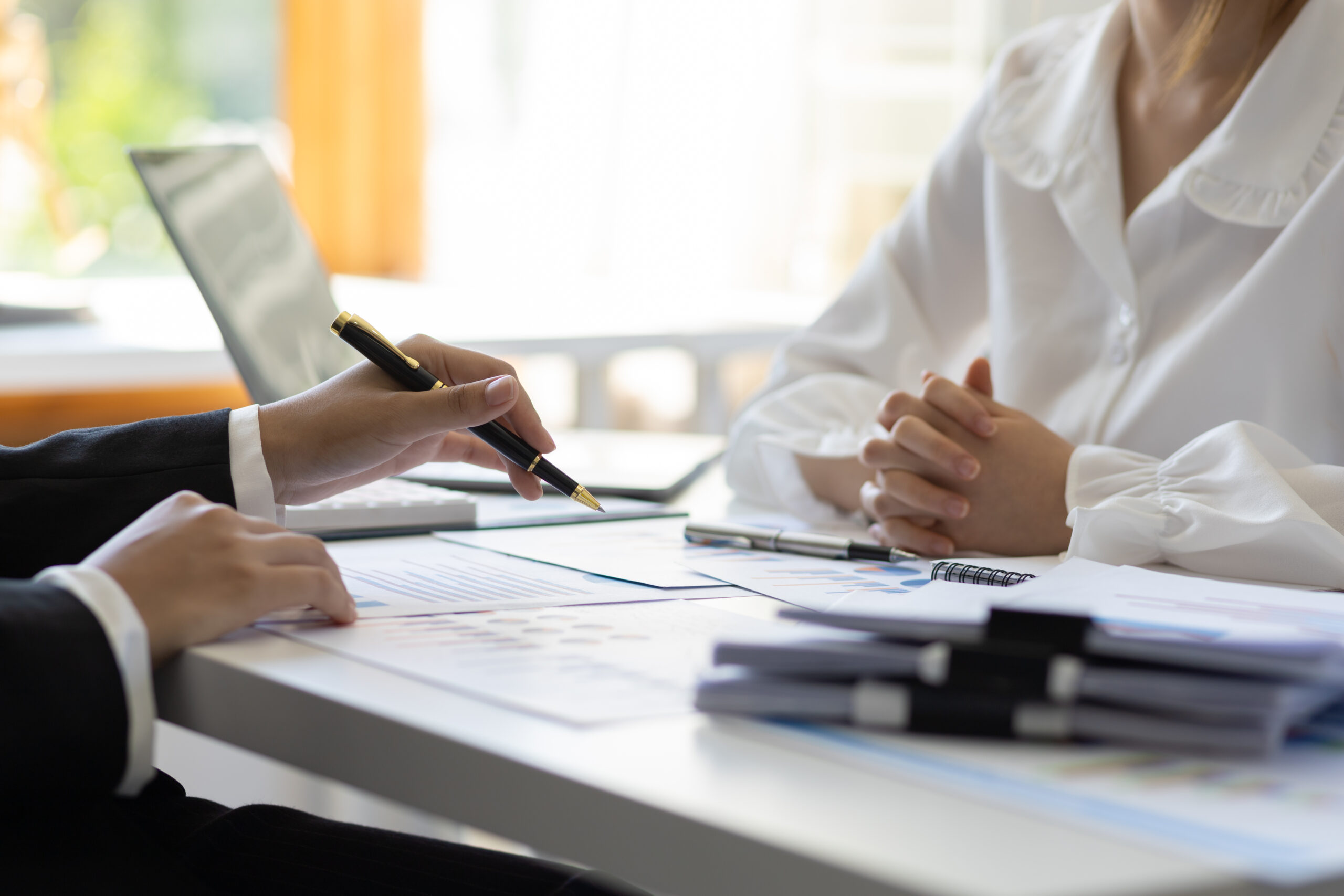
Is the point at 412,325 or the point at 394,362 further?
the point at 412,325

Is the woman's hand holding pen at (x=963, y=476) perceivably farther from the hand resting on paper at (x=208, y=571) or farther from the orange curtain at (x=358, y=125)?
the orange curtain at (x=358, y=125)

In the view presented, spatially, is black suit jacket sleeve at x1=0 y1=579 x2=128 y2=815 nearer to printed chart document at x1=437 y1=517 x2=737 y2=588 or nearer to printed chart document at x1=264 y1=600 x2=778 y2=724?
printed chart document at x1=264 y1=600 x2=778 y2=724

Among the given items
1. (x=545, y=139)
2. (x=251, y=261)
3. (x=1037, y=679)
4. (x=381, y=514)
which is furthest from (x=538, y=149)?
(x=1037, y=679)

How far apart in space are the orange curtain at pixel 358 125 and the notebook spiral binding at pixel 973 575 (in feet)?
10.2

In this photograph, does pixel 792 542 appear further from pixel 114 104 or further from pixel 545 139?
pixel 114 104

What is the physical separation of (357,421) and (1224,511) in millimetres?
542

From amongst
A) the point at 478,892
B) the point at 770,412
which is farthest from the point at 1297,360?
the point at 478,892

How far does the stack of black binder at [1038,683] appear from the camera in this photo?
0.45 m

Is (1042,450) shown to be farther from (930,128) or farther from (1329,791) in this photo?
(930,128)

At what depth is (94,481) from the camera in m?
0.75

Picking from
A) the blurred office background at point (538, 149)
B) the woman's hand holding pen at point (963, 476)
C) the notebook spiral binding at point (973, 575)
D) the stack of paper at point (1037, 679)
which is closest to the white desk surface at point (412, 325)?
the blurred office background at point (538, 149)

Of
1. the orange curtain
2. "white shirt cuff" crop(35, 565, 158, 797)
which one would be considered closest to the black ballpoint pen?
"white shirt cuff" crop(35, 565, 158, 797)

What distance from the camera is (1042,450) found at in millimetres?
912

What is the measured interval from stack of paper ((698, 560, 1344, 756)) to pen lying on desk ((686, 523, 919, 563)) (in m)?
0.32
